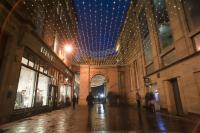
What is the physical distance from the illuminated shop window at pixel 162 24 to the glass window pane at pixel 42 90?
1162cm

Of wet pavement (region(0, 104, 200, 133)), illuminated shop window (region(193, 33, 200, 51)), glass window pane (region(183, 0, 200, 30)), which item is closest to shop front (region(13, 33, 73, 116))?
wet pavement (region(0, 104, 200, 133))

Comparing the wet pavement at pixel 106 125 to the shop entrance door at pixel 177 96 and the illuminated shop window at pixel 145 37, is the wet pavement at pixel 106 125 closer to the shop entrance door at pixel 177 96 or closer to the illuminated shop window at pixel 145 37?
the shop entrance door at pixel 177 96

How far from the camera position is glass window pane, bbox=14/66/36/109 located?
9445 mm

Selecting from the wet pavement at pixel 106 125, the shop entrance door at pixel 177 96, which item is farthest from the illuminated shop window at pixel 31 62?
the shop entrance door at pixel 177 96

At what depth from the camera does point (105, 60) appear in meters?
30.1

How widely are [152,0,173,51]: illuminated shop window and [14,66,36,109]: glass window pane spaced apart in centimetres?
1171

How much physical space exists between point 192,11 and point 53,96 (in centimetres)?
1492

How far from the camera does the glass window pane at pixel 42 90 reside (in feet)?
39.8

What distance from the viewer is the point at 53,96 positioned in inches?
645

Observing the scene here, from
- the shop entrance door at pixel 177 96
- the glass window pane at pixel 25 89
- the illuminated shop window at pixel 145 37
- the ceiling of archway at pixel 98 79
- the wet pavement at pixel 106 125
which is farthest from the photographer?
the ceiling of archway at pixel 98 79

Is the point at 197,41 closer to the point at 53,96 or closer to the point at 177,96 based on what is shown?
the point at 177,96

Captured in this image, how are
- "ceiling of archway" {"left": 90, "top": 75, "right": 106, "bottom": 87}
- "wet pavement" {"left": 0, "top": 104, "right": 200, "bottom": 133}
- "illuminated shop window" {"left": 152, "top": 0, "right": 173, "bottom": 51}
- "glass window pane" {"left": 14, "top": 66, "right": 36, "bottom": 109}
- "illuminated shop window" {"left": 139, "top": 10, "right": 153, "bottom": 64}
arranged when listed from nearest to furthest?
"wet pavement" {"left": 0, "top": 104, "right": 200, "bottom": 133} < "glass window pane" {"left": 14, "top": 66, "right": 36, "bottom": 109} < "illuminated shop window" {"left": 152, "top": 0, "right": 173, "bottom": 51} < "illuminated shop window" {"left": 139, "top": 10, "right": 153, "bottom": 64} < "ceiling of archway" {"left": 90, "top": 75, "right": 106, "bottom": 87}

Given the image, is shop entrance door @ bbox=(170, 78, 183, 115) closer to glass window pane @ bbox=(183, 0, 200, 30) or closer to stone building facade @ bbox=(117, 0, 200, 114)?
stone building facade @ bbox=(117, 0, 200, 114)

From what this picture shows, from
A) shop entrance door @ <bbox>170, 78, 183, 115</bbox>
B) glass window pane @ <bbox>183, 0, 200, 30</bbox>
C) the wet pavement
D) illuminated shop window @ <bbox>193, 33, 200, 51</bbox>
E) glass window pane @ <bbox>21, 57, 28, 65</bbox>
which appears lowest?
the wet pavement
